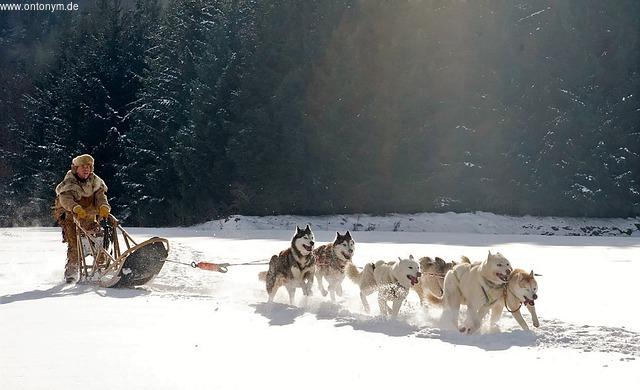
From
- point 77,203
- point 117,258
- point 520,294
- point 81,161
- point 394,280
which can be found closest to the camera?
point 520,294

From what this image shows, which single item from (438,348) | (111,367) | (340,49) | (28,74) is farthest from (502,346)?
(28,74)

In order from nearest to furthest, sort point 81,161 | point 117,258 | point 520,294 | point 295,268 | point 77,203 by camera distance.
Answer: point 520,294, point 295,268, point 117,258, point 77,203, point 81,161

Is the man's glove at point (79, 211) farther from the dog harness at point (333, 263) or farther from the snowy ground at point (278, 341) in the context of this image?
the dog harness at point (333, 263)

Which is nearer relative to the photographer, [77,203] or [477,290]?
[477,290]

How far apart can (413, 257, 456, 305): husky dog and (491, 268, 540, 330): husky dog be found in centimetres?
151

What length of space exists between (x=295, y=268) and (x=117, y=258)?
3222 millimetres

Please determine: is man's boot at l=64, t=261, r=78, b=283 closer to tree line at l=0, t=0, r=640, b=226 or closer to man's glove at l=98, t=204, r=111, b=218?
man's glove at l=98, t=204, r=111, b=218

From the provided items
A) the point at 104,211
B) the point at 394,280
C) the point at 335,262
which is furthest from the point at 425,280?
the point at 104,211

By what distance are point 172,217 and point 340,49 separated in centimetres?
1060

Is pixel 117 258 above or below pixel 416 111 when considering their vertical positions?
below

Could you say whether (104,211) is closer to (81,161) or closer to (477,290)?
(81,161)

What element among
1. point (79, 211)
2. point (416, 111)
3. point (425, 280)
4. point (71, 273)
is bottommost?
point (71, 273)

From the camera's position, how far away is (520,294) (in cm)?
792

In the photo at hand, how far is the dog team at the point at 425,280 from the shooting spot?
8.03 m
